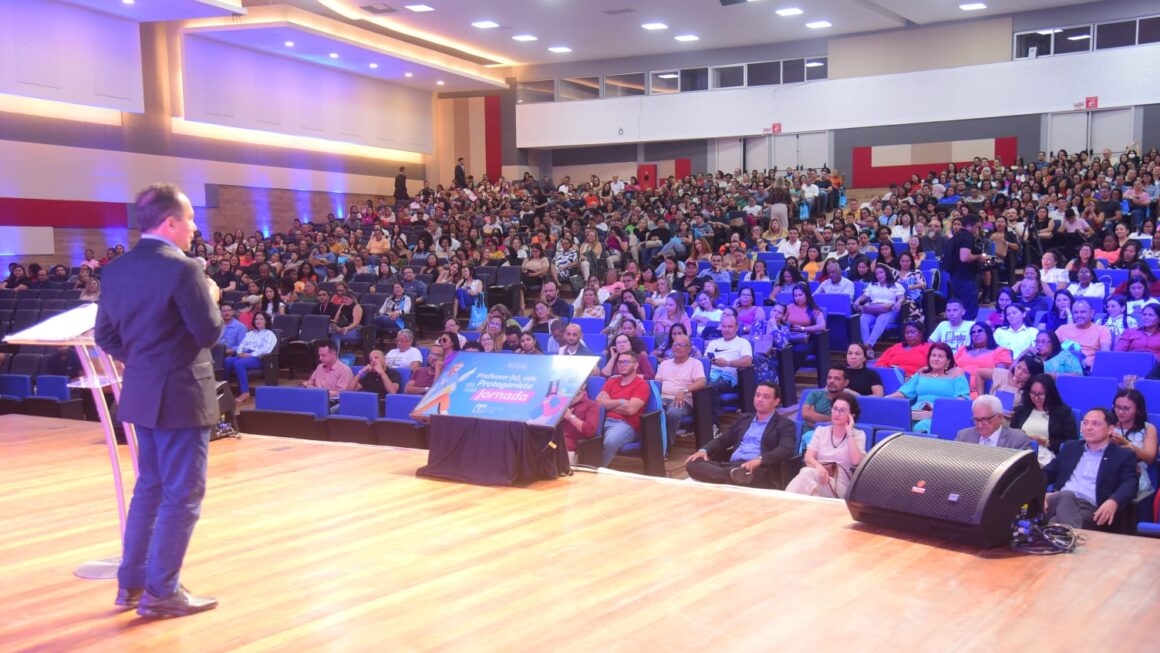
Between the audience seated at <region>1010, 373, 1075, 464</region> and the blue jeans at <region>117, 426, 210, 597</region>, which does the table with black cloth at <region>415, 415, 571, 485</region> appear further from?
the audience seated at <region>1010, 373, 1075, 464</region>

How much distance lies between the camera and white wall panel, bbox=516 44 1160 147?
1616 centimetres

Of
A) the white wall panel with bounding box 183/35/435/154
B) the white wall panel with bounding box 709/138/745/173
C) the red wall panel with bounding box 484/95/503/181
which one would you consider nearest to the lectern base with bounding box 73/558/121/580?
the white wall panel with bounding box 183/35/435/154

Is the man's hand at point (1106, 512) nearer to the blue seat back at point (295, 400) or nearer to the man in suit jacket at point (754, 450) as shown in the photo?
the man in suit jacket at point (754, 450)

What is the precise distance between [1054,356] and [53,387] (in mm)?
7745

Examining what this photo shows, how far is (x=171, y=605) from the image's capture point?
2988 mm

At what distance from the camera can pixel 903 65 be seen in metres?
17.7

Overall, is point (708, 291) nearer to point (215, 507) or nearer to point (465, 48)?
point (215, 507)

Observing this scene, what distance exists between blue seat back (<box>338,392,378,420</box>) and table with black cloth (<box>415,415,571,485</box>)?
1507 millimetres

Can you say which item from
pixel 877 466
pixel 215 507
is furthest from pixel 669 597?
pixel 215 507

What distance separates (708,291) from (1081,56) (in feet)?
37.3

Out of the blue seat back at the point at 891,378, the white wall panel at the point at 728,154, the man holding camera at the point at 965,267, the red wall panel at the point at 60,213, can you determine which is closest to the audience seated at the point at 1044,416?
the blue seat back at the point at 891,378

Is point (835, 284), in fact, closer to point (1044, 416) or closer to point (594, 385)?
point (594, 385)

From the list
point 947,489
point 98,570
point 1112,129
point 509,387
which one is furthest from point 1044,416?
point 1112,129

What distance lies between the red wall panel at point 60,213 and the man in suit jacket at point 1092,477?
549 inches
